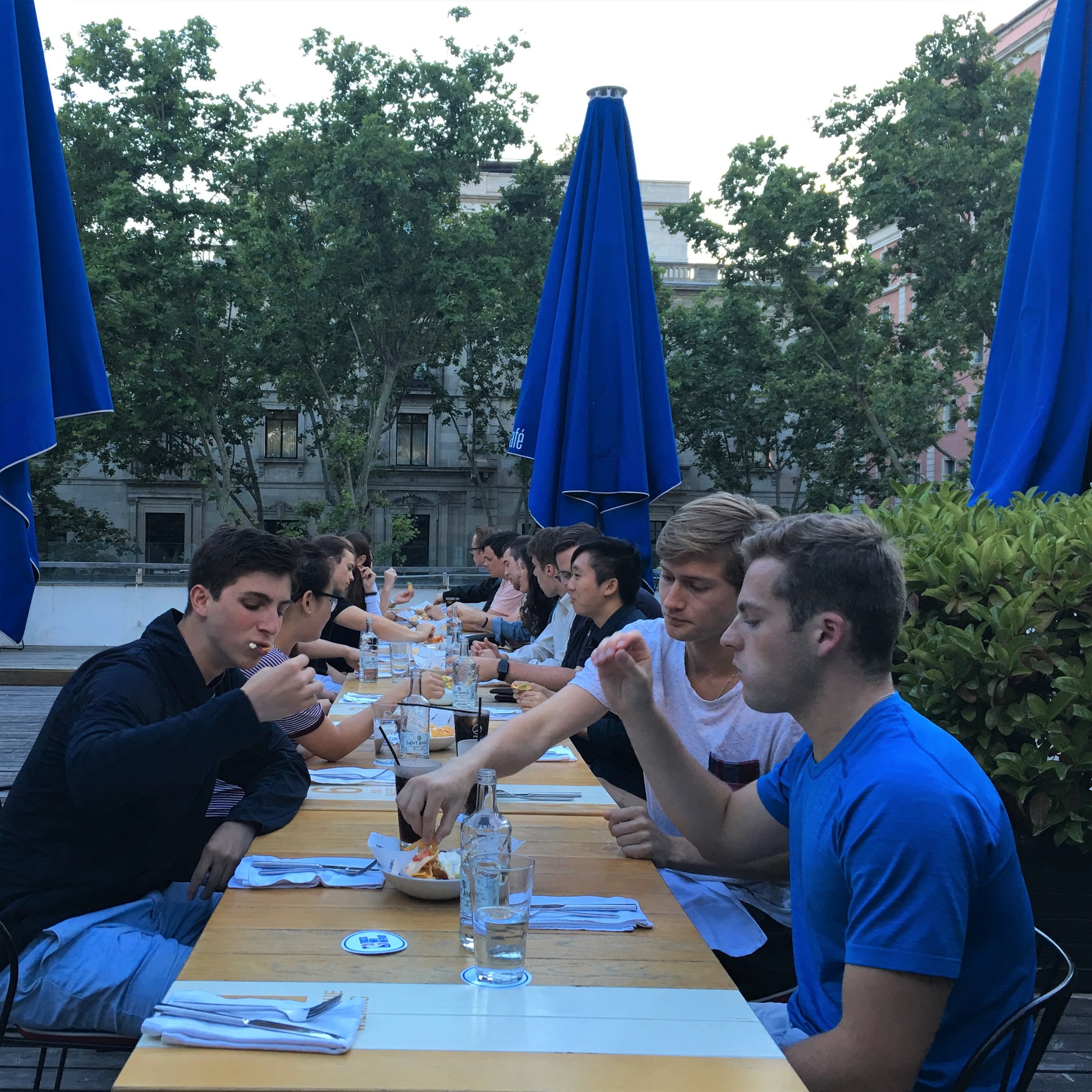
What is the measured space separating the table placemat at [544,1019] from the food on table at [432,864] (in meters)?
0.42

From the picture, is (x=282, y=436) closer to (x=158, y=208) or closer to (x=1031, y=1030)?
(x=158, y=208)

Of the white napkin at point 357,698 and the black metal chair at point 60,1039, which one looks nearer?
the black metal chair at point 60,1039

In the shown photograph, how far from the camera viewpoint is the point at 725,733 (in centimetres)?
283

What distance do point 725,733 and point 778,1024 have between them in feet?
3.08

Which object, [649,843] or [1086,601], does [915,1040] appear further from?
[1086,601]

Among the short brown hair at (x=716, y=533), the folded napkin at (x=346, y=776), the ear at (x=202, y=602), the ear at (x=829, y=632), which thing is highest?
the short brown hair at (x=716, y=533)

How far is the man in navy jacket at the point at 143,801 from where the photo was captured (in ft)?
7.11

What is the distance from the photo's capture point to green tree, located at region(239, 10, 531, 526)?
79.0 ft

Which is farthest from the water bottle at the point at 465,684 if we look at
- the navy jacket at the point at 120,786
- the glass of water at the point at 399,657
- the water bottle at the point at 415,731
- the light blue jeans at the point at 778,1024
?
the light blue jeans at the point at 778,1024

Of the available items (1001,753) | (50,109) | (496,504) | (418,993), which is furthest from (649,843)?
(496,504)

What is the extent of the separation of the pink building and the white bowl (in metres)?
24.9

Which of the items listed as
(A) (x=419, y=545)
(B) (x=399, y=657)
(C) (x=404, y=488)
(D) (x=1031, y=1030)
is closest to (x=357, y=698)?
(B) (x=399, y=657)

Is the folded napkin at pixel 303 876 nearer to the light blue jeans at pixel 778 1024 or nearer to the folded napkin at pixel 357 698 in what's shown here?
the light blue jeans at pixel 778 1024

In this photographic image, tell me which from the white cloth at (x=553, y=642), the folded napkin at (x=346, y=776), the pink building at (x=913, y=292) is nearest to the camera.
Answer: the folded napkin at (x=346, y=776)
